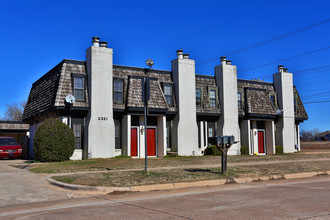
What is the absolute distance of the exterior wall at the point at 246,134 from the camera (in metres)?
29.0

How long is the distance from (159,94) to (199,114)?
3.85 metres

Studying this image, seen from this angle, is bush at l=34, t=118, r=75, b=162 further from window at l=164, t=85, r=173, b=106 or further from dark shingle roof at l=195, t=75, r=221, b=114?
dark shingle roof at l=195, t=75, r=221, b=114

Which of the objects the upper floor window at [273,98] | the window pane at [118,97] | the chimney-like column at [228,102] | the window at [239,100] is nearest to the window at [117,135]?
the window pane at [118,97]

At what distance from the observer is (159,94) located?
24.8m

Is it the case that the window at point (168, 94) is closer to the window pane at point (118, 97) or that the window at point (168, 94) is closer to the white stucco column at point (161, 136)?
the white stucco column at point (161, 136)

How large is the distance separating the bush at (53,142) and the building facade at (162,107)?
1.78 metres

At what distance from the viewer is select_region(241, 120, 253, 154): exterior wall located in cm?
2895

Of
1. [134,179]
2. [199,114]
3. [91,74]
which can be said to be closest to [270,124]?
[199,114]

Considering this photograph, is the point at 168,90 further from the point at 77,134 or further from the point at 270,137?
the point at 270,137

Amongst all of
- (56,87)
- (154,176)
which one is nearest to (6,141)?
(56,87)

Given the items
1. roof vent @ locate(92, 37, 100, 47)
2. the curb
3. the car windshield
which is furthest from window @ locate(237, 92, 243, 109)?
the car windshield

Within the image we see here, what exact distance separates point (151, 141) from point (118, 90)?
420cm

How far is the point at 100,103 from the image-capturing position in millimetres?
22688

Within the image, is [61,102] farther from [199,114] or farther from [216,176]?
[216,176]
